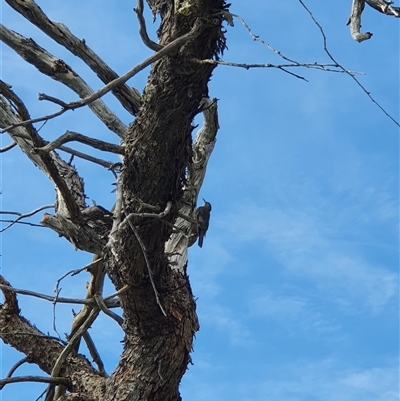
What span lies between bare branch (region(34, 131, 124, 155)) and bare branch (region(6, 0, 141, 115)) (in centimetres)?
47

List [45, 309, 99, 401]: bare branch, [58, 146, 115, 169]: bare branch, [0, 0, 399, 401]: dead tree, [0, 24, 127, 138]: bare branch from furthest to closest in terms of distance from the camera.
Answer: [45, 309, 99, 401]: bare branch < [0, 24, 127, 138]: bare branch < [58, 146, 115, 169]: bare branch < [0, 0, 399, 401]: dead tree

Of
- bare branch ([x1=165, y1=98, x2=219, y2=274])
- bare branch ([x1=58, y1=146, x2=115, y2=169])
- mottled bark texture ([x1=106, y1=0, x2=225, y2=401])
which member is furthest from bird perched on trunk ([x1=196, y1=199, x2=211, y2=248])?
bare branch ([x1=58, y1=146, x2=115, y2=169])

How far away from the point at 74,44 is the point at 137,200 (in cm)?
98

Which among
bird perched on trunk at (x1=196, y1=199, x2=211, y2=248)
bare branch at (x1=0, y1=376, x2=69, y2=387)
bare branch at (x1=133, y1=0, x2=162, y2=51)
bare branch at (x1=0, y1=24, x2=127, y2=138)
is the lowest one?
bare branch at (x1=0, y1=376, x2=69, y2=387)

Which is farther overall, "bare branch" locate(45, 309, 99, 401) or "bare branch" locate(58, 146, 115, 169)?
"bare branch" locate(45, 309, 99, 401)

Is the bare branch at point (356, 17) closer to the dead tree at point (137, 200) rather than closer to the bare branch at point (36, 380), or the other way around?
the dead tree at point (137, 200)

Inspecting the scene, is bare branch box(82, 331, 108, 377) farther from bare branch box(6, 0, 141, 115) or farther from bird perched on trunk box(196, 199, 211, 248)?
bare branch box(6, 0, 141, 115)

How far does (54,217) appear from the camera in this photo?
138 inches

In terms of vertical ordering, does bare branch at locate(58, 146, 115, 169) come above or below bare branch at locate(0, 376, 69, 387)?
above

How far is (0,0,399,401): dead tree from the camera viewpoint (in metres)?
2.71

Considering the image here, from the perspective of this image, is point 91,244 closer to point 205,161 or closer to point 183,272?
point 183,272

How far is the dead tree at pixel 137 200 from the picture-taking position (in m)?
2.71

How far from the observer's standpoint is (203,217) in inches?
172

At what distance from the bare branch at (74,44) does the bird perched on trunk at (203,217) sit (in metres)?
1.06
